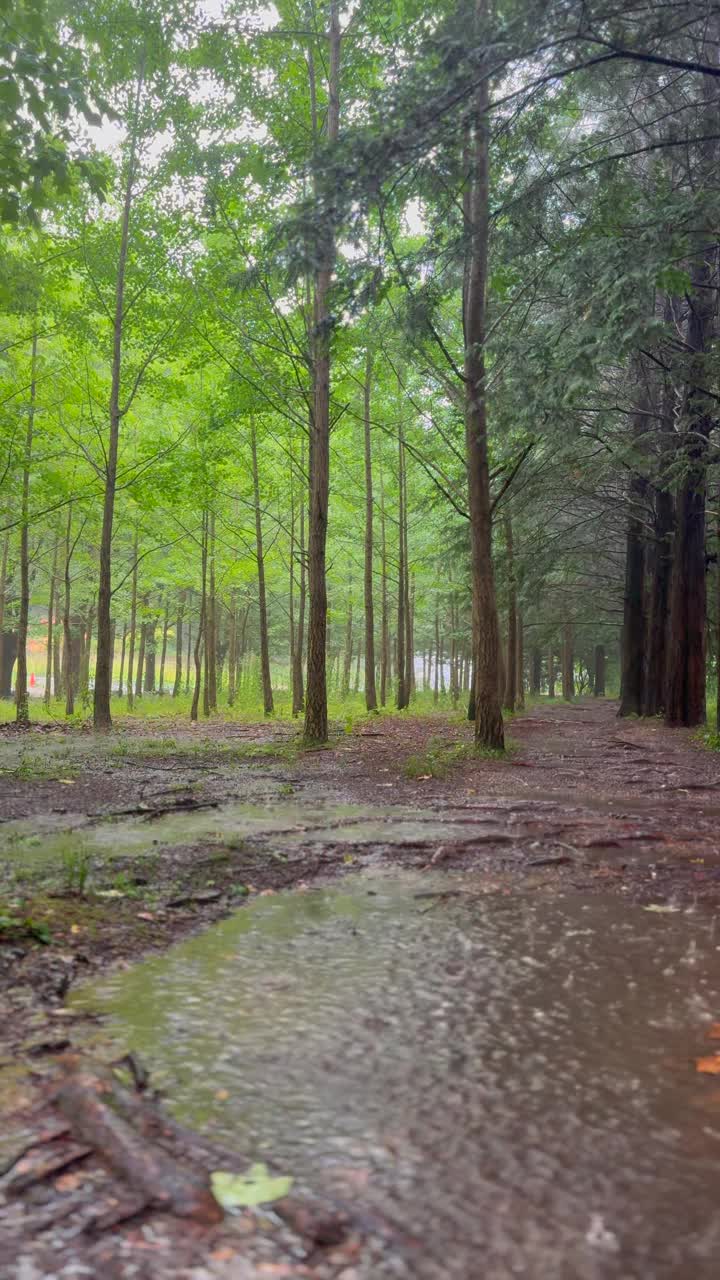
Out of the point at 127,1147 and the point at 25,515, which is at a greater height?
the point at 25,515

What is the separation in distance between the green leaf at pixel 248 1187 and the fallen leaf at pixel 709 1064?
1.44m

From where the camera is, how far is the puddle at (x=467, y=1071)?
1872 mm

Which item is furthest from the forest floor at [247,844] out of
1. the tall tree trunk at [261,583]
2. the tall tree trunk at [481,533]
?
the tall tree trunk at [261,583]

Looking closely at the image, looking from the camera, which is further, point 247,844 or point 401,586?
point 401,586

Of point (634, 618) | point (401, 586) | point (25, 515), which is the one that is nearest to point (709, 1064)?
point (25, 515)

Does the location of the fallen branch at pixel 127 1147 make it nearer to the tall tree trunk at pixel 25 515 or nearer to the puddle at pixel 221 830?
the puddle at pixel 221 830

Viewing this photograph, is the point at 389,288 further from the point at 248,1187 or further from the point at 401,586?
the point at 401,586

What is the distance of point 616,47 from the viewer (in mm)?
6898

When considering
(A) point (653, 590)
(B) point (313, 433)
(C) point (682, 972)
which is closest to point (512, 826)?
(C) point (682, 972)

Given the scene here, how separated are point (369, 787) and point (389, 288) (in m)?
5.55

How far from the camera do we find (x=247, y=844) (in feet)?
20.3

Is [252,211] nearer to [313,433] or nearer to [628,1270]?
[313,433]

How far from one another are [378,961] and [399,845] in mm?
2529

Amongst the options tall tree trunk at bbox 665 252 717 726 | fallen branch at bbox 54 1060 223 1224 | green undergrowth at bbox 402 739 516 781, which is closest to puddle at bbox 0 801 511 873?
green undergrowth at bbox 402 739 516 781
